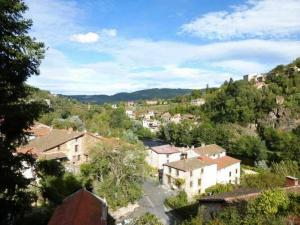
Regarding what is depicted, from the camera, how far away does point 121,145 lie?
3900 cm

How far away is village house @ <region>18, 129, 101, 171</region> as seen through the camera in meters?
47.1

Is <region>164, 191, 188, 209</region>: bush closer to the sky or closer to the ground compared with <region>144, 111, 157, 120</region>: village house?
closer to the ground

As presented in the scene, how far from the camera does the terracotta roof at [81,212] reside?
21.8 metres

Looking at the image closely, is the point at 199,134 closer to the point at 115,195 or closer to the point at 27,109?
the point at 115,195

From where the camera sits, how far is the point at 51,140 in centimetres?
4994

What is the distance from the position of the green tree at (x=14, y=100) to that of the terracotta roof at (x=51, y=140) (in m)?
34.7

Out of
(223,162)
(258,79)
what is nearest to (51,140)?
(223,162)

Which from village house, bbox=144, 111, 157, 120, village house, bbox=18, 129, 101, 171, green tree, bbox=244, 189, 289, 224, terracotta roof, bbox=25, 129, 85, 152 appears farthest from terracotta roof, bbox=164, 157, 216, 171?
village house, bbox=144, 111, 157, 120

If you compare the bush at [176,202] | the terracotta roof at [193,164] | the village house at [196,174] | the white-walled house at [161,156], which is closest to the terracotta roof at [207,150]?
the white-walled house at [161,156]

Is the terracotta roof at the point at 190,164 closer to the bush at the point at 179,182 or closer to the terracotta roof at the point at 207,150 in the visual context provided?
the bush at the point at 179,182

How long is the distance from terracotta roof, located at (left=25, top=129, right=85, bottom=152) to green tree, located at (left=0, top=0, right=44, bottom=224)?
1364 inches

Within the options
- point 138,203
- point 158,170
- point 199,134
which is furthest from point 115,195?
point 199,134

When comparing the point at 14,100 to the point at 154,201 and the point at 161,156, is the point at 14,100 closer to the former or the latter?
the point at 154,201

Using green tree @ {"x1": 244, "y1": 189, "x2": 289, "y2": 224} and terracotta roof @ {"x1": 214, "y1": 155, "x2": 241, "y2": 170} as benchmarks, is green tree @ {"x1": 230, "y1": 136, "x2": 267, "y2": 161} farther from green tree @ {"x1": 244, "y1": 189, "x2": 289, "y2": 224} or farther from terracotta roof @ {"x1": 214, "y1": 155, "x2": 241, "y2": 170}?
green tree @ {"x1": 244, "y1": 189, "x2": 289, "y2": 224}
